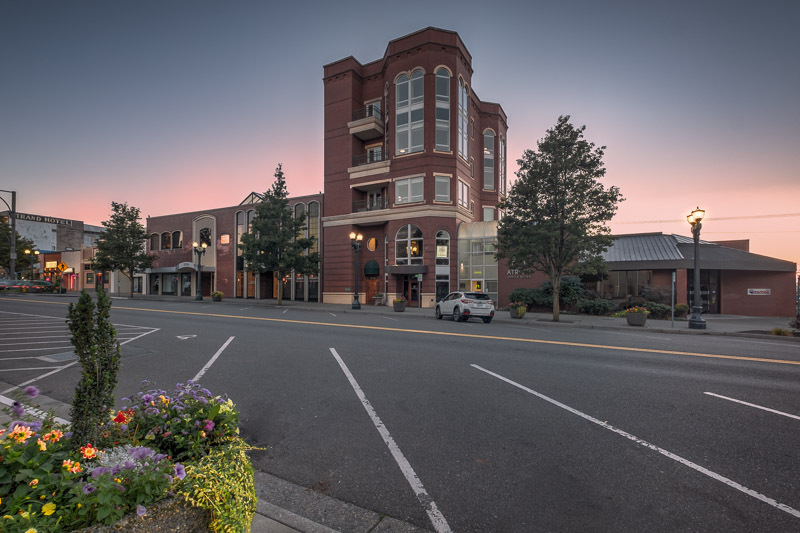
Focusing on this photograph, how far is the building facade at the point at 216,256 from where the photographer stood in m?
38.0

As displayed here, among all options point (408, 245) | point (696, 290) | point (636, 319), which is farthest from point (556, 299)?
point (408, 245)

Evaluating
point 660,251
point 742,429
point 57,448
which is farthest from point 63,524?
point 660,251

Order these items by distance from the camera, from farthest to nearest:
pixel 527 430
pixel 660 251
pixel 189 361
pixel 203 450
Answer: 1. pixel 660 251
2. pixel 189 361
3. pixel 527 430
4. pixel 203 450

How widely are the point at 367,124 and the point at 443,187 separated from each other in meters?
9.94

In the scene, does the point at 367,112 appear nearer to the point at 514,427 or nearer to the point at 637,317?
the point at 637,317

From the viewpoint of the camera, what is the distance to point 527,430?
457cm

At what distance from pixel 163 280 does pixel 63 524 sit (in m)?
→ 54.1

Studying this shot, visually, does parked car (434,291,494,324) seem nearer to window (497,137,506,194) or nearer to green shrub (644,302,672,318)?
green shrub (644,302,672,318)

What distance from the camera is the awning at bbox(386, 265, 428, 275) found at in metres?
29.5

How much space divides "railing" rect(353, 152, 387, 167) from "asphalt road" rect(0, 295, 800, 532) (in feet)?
91.8

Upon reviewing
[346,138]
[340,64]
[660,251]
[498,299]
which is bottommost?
[498,299]

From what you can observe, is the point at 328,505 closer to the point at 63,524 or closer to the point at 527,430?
the point at 63,524

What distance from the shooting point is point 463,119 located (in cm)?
3341

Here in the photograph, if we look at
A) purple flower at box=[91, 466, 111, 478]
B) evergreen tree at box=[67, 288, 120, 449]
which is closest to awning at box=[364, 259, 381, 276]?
evergreen tree at box=[67, 288, 120, 449]
